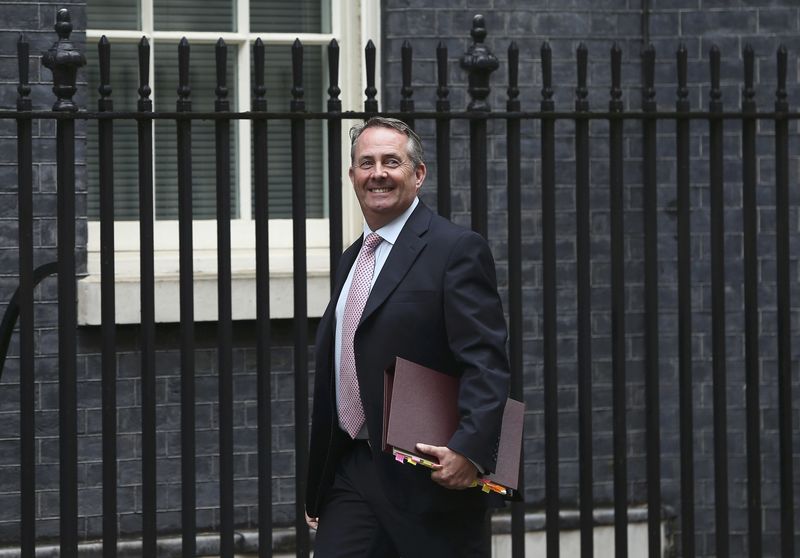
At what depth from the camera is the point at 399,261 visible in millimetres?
3951

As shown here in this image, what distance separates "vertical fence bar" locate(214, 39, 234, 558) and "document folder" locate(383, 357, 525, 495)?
3.28ft

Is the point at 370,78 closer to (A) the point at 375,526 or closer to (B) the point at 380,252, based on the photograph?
(B) the point at 380,252

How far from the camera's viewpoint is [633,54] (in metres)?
6.96

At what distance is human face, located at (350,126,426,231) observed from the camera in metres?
3.96

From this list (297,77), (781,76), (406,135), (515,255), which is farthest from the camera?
(781,76)

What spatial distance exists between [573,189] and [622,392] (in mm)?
2042

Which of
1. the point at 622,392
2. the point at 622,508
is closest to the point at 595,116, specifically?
the point at 622,392

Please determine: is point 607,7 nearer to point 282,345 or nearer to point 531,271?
point 531,271

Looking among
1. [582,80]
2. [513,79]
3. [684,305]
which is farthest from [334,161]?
[684,305]

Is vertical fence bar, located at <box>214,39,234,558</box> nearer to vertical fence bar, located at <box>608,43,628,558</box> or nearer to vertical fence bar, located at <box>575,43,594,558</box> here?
vertical fence bar, located at <box>575,43,594,558</box>

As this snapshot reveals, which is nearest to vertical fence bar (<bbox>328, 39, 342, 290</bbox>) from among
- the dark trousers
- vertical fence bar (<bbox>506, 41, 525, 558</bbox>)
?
vertical fence bar (<bbox>506, 41, 525, 558</bbox>)

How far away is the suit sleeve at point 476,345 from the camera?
3.73 metres

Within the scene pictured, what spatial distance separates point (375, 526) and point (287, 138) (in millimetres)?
3231

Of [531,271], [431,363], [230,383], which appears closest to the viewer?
[431,363]
